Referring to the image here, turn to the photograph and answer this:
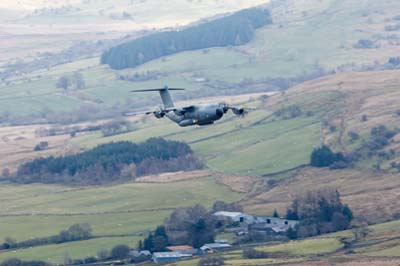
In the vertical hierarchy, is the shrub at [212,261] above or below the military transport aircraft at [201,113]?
below

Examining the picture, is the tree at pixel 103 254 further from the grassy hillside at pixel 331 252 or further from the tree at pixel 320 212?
the tree at pixel 320 212

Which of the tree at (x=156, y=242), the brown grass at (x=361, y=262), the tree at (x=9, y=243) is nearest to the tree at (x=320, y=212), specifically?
the tree at (x=156, y=242)

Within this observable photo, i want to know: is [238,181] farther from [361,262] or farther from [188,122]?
[188,122]

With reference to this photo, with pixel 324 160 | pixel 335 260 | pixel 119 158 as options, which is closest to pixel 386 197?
pixel 324 160

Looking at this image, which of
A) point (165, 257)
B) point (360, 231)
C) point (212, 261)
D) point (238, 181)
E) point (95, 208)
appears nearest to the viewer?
point (212, 261)

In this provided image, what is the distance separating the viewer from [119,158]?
191m

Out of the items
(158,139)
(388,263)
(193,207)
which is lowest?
(388,263)

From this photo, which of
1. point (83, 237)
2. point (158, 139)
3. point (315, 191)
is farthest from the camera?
point (158, 139)

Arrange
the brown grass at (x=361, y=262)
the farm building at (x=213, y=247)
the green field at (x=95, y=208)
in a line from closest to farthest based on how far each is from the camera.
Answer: the brown grass at (x=361, y=262)
the farm building at (x=213, y=247)
the green field at (x=95, y=208)

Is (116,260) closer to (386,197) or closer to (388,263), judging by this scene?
(388,263)

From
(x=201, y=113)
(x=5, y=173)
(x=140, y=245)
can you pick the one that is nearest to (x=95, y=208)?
(x=140, y=245)

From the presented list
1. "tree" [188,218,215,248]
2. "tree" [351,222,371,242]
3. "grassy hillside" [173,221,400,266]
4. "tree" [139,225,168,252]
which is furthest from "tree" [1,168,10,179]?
"tree" [351,222,371,242]

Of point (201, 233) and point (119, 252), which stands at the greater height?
point (201, 233)

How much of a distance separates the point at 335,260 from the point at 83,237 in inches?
1310
